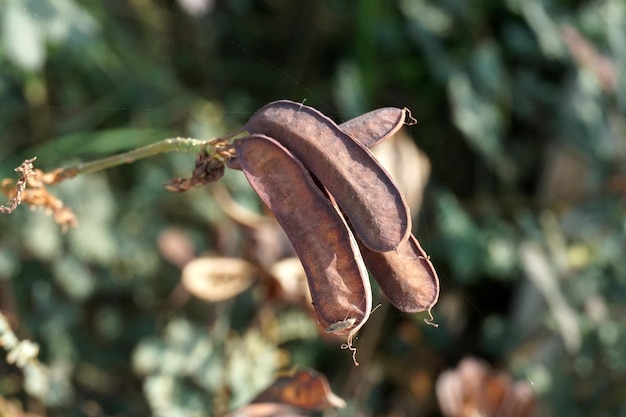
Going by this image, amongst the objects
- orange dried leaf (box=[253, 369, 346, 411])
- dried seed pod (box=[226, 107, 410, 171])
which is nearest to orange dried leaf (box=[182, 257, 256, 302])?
orange dried leaf (box=[253, 369, 346, 411])

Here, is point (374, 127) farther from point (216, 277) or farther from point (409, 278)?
point (216, 277)

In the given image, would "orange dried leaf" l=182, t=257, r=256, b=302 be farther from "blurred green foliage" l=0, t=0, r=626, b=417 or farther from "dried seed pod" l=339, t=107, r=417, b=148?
"dried seed pod" l=339, t=107, r=417, b=148

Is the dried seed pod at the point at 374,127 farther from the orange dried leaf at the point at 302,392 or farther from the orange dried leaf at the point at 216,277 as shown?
the orange dried leaf at the point at 216,277

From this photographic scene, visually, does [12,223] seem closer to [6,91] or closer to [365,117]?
[6,91]

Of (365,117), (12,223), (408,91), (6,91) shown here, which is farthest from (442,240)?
(365,117)

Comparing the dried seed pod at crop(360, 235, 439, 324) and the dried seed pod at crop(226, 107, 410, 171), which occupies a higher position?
the dried seed pod at crop(226, 107, 410, 171)

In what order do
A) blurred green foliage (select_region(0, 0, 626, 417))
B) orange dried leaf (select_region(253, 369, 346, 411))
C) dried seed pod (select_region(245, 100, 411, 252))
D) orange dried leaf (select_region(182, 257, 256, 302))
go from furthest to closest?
1. blurred green foliage (select_region(0, 0, 626, 417))
2. orange dried leaf (select_region(182, 257, 256, 302))
3. orange dried leaf (select_region(253, 369, 346, 411))
4. dried seed pod (select_region(245, 100, 411, 252))

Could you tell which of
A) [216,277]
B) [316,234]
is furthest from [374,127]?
[216,277]

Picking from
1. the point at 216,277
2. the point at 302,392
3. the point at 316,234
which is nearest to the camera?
the point at 316,234

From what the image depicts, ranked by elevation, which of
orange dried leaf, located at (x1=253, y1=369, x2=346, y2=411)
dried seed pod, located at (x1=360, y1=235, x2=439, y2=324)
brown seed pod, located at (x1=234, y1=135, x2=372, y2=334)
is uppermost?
brown seed pod, located at (x1=234, y1=135, x2=372, y2=334)
